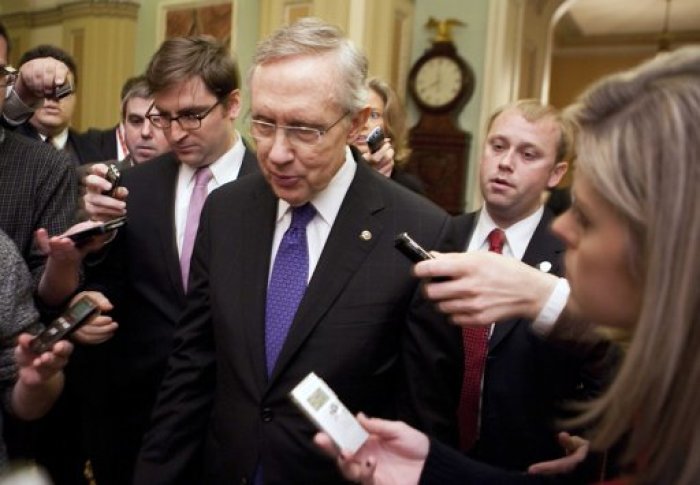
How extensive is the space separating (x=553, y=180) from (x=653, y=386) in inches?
62.7

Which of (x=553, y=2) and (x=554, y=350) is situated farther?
(x=553, y=2)

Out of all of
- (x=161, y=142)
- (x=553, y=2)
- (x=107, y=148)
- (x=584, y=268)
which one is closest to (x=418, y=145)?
(x=553, y=2)

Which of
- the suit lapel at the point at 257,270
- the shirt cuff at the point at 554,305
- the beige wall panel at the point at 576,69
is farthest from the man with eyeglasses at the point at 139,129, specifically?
the beige wall panel at the point at 576,69

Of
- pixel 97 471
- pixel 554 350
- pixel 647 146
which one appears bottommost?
pixel 97 471

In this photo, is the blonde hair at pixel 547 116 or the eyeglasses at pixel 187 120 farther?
the blonde hair at pixel 547 116

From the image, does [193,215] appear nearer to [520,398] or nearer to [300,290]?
[300,290]

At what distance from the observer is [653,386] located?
885mm

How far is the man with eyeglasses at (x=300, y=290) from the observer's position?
1.55 meters

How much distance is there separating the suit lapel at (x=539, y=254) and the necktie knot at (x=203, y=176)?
1.01 m

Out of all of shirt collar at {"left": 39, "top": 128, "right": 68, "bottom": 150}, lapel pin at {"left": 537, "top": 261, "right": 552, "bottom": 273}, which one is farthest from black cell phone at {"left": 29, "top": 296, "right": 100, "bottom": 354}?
shirt collar at {"left": 39, "top": 128, "right": 68, "bottom": 150}

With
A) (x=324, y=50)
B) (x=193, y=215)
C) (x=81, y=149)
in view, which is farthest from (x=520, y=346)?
(x=81, y=149)

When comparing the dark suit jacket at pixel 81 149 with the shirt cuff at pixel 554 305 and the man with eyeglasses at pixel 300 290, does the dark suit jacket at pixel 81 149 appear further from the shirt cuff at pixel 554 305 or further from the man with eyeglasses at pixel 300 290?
the shirt cuff at pixel 554 305

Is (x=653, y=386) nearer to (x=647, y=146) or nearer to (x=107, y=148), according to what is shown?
(x=647, y=146)

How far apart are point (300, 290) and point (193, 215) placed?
697 millimetres
